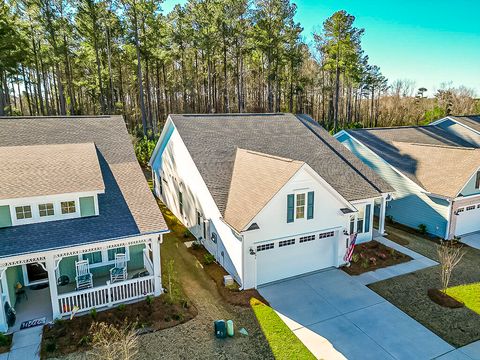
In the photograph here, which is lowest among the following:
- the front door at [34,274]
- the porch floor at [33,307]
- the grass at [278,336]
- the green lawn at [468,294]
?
the green lawn at [468,294]

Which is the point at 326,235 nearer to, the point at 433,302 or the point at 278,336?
the point at 433,302

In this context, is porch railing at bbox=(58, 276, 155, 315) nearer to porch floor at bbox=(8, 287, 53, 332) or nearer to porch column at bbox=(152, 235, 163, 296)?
porch column at bbox=(152, 235, 163, 296)

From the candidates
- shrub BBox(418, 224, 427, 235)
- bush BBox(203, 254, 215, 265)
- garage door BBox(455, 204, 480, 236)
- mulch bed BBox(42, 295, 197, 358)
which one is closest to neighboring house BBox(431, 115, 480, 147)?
garage door BBox(455, 204, 480, 236)

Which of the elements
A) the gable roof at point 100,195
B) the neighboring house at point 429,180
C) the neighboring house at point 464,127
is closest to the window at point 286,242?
the gable roof at point 100,195

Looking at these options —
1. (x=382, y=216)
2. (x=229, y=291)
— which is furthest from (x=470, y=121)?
(x=229, y=291)

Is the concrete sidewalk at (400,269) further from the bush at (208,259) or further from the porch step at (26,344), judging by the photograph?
the porch step at (26,344)
